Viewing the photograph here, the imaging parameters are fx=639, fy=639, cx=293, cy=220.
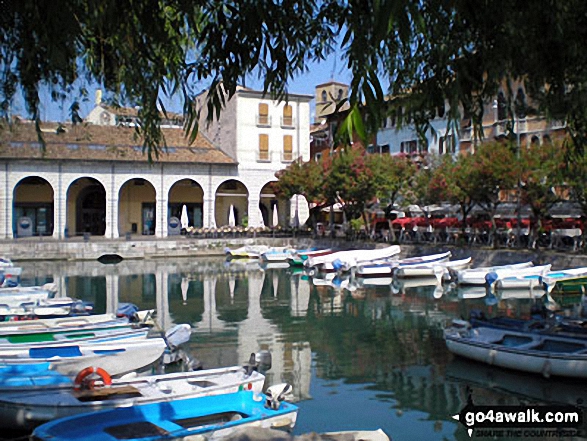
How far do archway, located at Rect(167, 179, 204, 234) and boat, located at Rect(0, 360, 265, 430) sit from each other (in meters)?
38.4

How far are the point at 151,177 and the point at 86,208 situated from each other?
20.8 ft

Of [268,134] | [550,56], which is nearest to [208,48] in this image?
[550,56]

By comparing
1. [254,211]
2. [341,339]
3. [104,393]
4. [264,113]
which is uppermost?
[264,113]

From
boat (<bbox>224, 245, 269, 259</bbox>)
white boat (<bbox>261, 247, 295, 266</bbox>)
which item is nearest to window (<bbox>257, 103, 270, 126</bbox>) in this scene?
boat (<bbox>224, 245, 269, 259</bbox>)

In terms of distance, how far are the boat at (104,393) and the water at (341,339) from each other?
52.1 inches

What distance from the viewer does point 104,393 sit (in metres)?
8.66

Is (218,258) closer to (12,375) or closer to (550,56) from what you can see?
(12,375)

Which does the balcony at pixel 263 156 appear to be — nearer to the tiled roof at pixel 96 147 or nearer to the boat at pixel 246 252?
the tiled roof at pixel 96 147

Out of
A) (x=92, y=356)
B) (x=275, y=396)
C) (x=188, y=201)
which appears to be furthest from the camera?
(x=188, y=201)

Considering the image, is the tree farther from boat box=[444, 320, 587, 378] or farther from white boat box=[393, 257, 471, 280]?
boat box=[444, 320, 587, 378]

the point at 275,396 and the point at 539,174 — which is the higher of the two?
the point at 539,174

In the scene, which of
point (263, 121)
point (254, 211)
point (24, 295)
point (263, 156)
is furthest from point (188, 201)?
point (24, 295)

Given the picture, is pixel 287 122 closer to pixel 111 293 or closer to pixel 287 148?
pixel 287 148

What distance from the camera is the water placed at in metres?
10.2
